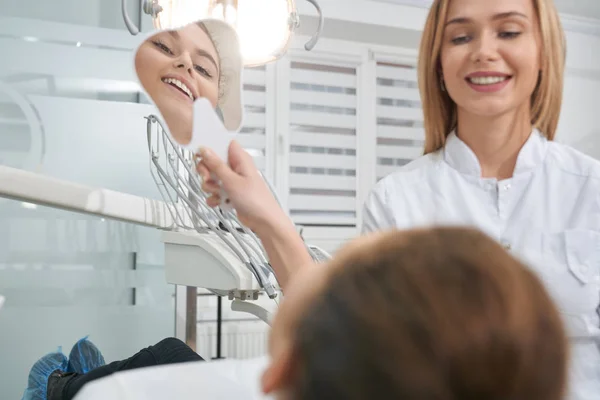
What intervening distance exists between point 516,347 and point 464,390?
3 centimetres

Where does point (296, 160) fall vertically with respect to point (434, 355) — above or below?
above

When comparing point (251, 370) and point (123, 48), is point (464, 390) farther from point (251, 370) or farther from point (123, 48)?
point (123, 48)

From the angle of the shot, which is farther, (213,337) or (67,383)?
(213,337)

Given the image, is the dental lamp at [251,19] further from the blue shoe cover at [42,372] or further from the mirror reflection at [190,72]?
the blue shoe cover at [42,372]

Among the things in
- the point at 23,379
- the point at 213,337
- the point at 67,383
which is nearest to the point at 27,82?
the point at 23,379

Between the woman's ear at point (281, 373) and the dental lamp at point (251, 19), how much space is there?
0.88m

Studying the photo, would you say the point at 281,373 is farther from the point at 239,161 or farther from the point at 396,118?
the point at 396,118

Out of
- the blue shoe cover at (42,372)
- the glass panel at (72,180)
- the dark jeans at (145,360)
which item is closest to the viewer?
the dark jeans at (145,360)

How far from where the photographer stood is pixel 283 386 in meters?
0.35

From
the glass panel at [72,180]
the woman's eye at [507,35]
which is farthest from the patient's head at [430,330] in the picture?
the glass panel at [72,180]

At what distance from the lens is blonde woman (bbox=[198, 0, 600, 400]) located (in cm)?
107

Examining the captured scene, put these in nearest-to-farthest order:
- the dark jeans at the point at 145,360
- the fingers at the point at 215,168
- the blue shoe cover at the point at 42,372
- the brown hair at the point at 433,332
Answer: the brown hair at the point at 433,332 → the fingers at the point at 215,168 → the dark jeans at the point at 145,360 → the blue shoe cover at the point at 42,372

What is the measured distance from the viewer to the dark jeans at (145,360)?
101 centimetres

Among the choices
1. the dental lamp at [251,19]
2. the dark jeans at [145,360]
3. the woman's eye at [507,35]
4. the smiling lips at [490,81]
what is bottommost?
the dark jeans at [145,360]
